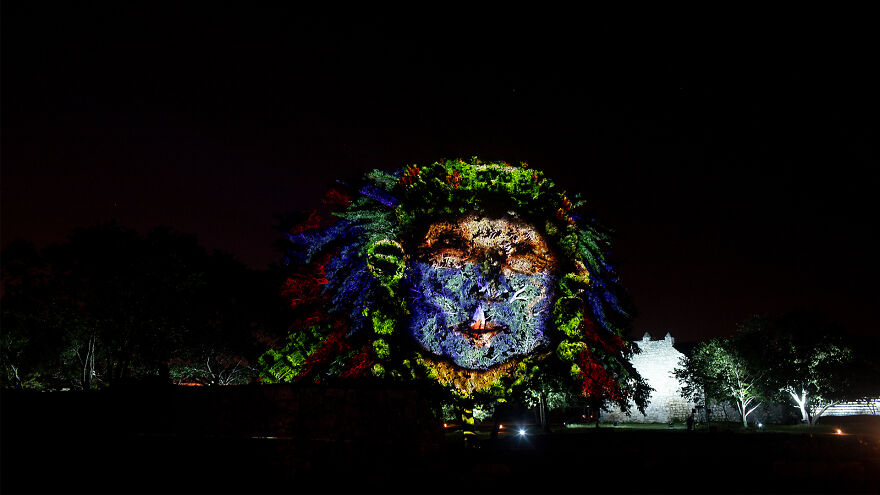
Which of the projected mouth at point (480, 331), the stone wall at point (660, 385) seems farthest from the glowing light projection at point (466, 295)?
the stone wall at point (660, 385)

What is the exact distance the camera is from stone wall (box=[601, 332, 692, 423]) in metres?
40.1

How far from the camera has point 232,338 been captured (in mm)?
26250

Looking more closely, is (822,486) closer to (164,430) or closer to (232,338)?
(164,430)

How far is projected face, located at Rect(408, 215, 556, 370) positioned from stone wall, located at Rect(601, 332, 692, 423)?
99.4 ft

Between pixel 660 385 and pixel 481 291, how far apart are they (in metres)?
34.3

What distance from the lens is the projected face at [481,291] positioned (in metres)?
13.0

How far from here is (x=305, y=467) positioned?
7285 millimetres

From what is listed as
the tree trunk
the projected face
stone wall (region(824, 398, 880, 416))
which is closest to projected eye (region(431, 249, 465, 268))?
the projected face

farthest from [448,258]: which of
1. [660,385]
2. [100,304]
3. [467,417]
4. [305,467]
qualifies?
[660,385]

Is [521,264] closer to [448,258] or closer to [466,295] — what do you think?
[466,295]

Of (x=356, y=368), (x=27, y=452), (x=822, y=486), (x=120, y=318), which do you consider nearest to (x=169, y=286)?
(x=120, y=318)

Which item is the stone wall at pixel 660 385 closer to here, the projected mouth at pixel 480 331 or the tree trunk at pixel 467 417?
the tree trunk at pixel 467 417

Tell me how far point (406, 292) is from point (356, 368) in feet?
7.67

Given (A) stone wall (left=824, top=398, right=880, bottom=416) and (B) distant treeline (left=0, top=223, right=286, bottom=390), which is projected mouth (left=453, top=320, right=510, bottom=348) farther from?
(A) stone wall (left=824, top=398, right=880, bottom=416)
